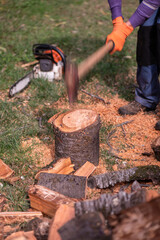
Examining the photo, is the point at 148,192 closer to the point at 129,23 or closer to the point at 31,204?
the point at 31,204

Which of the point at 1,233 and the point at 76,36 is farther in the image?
the point at 76,36

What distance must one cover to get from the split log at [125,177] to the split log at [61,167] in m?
0.22

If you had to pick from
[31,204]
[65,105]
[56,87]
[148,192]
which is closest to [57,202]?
[31,204]

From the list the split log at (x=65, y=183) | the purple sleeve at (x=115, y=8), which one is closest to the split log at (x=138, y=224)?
the split log at (x=65, y=183)

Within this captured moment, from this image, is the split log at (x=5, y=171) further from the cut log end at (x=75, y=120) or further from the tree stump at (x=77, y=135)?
the cut log end at (x=75, y=120)

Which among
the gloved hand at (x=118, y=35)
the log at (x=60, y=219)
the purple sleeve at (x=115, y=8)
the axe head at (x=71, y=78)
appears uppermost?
the purple sleeve at (x=115, y=8)

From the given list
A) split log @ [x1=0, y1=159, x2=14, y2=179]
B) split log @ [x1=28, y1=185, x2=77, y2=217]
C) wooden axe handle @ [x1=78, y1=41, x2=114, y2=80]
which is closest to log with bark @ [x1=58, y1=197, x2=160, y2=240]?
split log @ [x1=28, y1=185, x2=77, y2=217]

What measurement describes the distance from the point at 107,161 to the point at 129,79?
2216 millimetres

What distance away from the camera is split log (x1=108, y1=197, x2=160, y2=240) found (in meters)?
1.42

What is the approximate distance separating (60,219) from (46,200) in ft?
1.37

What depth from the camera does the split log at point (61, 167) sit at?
101 inches

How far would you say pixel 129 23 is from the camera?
3.13 meters

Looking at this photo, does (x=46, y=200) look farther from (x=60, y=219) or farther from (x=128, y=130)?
(x=128, y=130)

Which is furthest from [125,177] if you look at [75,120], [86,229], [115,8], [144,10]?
[115,8]
